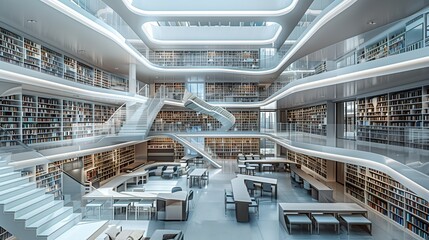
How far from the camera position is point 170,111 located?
23734 millimetres

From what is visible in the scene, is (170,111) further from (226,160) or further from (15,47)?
(15,47)

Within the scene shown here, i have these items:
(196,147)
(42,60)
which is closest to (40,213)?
(42,60)

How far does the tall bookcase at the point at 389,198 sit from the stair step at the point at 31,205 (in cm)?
919

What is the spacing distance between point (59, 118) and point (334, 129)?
37.9 ft

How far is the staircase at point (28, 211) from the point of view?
17.3ft

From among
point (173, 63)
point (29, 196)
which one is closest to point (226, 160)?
point (173, 63)

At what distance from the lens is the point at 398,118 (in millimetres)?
9023

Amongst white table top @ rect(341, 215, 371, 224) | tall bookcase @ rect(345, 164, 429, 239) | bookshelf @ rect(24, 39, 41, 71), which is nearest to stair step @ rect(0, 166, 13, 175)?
bookshelf @ rect(24, 39, 41, 71)

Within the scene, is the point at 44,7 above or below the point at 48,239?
above

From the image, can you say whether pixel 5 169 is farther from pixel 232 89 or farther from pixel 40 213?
pixel 232 89

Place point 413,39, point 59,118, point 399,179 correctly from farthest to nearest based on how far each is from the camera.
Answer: point 59,118 < point 413,39 < point 399,179

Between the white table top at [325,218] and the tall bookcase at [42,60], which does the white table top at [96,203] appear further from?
the white table top at [325,218]

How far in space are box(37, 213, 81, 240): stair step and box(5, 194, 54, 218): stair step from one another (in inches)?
22.1

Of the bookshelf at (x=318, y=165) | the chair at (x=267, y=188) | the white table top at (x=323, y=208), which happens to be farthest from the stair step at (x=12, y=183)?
the bookshelf at (x=318, y=165)
